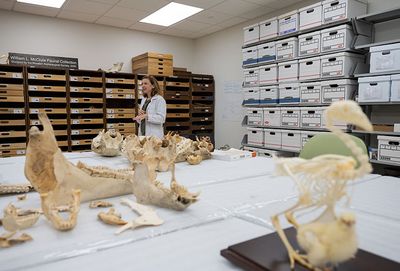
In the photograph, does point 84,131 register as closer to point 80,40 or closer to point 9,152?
point 9,152

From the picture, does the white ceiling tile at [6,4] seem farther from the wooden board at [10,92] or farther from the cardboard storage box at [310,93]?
the cardboard storage box at [310,93]

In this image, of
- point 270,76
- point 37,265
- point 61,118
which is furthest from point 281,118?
point 37,265

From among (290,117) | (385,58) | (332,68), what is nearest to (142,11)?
(290,117)

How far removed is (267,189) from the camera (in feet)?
4.08

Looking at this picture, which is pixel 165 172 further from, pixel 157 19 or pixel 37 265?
pixel 157 19

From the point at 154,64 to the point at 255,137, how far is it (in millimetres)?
1975

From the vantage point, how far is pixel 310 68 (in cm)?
343

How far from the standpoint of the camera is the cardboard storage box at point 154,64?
473cm

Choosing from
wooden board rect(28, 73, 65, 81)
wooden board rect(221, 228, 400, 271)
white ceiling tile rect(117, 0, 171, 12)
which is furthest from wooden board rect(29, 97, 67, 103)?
wooden board rect(221, 228, 400, 271)

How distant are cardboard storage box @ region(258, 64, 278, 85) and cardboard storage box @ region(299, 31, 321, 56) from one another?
43 centimetres

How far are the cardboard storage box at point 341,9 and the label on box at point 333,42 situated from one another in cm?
16

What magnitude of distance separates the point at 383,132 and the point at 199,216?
100 inches

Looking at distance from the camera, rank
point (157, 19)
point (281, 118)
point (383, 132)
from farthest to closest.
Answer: point (157, 19) < point (281, 118) < point (383, 132)

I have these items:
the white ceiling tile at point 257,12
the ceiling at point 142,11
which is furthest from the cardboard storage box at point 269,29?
the white ceiling tile at point 257,12
